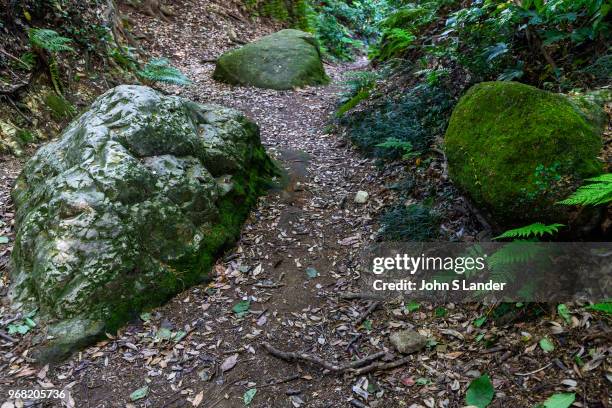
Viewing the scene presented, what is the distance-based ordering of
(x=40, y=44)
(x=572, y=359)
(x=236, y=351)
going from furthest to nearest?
(x=40, y=44), (x=236, y=351), (x=572, y=359)

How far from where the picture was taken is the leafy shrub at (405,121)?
5.26 m

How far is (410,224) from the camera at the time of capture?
13.4ft

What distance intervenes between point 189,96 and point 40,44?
2993 mm

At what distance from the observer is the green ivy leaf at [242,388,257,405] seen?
299 cm

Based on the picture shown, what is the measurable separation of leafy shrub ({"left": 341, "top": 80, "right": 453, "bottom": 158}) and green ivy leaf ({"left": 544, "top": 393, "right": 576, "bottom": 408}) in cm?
328

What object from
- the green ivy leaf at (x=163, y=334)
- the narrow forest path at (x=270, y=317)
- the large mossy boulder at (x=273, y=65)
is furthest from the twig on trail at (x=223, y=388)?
the large mossy boulder at (x=273, y=65)

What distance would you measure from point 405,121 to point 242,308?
3.48m

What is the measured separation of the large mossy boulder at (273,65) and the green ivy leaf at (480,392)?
7921 millimetres

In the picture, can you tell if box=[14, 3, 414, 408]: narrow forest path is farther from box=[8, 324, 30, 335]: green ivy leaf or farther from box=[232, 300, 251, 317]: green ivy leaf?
box=[8, 324, 30, 335]: green ivy leaf

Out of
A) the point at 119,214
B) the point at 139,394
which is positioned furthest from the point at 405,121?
the point at 139,394

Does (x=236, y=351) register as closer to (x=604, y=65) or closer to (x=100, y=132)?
(x=100, y=132)

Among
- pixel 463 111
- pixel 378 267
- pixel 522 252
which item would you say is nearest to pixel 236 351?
pixel 378 267

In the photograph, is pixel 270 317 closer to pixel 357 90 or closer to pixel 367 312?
pixel 367 312

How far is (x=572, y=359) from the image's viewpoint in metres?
2.56
